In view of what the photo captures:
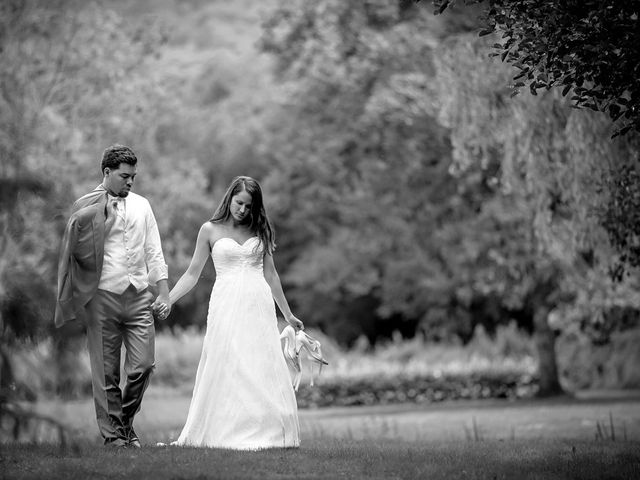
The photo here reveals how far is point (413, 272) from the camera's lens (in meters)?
24.6

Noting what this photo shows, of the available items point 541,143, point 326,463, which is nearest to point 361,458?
point 326,463

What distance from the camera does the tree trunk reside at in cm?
2169

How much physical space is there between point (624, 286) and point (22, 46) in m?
13.2

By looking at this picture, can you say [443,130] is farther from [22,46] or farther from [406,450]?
[406,450]

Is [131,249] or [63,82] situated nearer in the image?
[131,249]

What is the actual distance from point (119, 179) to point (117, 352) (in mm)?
1463

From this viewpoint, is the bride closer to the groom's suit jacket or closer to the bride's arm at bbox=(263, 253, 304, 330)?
the bride's arm at bbox=(263, 253, 304, 330)

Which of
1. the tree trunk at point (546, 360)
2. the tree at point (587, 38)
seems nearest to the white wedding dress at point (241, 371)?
the tree at point (587, 38)

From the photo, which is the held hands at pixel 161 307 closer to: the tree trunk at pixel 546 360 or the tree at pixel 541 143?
the tree at pixel 541 143

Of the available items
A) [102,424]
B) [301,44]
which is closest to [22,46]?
[301,44]

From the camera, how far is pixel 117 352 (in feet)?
28.2

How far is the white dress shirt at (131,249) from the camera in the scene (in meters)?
8.58

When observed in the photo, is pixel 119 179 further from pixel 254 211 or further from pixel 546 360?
pixel 546 360

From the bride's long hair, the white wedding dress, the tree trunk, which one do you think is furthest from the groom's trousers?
the tree trunk
